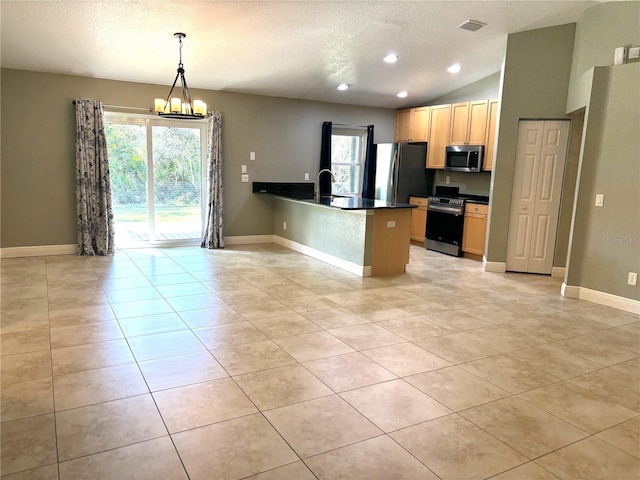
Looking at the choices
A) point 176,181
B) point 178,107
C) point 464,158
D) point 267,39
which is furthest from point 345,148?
point 178,107

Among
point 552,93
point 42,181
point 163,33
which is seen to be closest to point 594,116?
point 552,93

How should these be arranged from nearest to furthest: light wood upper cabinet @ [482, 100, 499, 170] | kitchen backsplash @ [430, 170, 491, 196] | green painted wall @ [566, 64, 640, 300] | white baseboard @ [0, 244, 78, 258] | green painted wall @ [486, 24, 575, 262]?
green painted wall @ [566, 64, 640, 300] → green painted wall @ [486, 24, 575, 262] → white baseboard @ [0, 244, 78, 258] → light wood upper cabinet @ [482, 100, 499, 170] → kitchen backsplash @ [430, 170, 491, 196]

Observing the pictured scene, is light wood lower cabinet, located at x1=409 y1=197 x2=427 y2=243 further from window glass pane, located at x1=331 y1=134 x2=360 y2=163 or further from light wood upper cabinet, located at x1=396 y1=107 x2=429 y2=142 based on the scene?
window glass pane, located at x1=331 y1=134 x2=360 y2=163

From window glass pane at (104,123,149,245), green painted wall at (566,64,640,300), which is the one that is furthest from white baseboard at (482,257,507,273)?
window glass pane at (104,123,149,245)

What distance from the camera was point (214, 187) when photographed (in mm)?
6906

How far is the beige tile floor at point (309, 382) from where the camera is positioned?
2016 mm

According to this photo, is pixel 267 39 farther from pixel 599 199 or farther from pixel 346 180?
pixel 599 199

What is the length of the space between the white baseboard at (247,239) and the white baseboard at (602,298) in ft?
15.1

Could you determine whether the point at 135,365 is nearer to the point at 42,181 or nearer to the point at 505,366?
the point at 505,366

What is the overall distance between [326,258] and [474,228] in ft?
7.55

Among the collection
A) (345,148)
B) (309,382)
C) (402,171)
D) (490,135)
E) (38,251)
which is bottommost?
(309,382)

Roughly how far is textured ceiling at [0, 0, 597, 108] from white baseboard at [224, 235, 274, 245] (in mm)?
2383

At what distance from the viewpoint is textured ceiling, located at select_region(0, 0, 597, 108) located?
4.32 m

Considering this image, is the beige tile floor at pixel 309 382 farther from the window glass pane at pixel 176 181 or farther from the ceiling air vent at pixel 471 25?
the ceiling air vent at pixel 471 25
